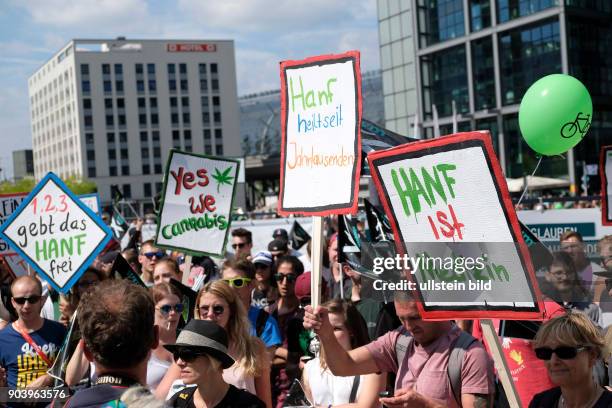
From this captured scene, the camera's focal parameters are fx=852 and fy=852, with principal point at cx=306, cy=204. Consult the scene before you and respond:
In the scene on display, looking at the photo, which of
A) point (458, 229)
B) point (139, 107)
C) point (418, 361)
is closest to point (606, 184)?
point (458, 229)

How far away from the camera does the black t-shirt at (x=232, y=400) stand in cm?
378

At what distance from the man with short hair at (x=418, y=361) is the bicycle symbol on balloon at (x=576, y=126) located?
9.24ft

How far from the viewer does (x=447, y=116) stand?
1934 inches

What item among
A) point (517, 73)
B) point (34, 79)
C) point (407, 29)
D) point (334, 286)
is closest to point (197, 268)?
point (334, 286)

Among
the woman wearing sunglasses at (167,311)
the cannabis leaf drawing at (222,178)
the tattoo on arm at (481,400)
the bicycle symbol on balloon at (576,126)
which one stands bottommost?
the tattoo on arm at (481,400)

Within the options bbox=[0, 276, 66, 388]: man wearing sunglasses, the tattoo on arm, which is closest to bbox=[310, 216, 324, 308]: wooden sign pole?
the tattoo on arm

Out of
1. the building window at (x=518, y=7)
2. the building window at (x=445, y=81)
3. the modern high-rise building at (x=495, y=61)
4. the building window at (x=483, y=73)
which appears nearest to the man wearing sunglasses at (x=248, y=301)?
the modern high-rise building at (x=495, y=61)

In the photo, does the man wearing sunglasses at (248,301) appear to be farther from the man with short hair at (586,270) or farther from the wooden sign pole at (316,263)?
the man with short hair at (586,270)

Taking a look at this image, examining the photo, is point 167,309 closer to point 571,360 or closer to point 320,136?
point 320,136

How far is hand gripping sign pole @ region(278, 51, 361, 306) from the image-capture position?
4699 millimetres

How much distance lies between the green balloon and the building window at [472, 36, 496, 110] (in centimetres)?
4166

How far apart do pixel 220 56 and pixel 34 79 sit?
110 feet

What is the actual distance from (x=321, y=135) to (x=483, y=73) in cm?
4410

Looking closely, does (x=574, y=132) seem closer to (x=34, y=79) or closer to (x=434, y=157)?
(x=434, y=157)
